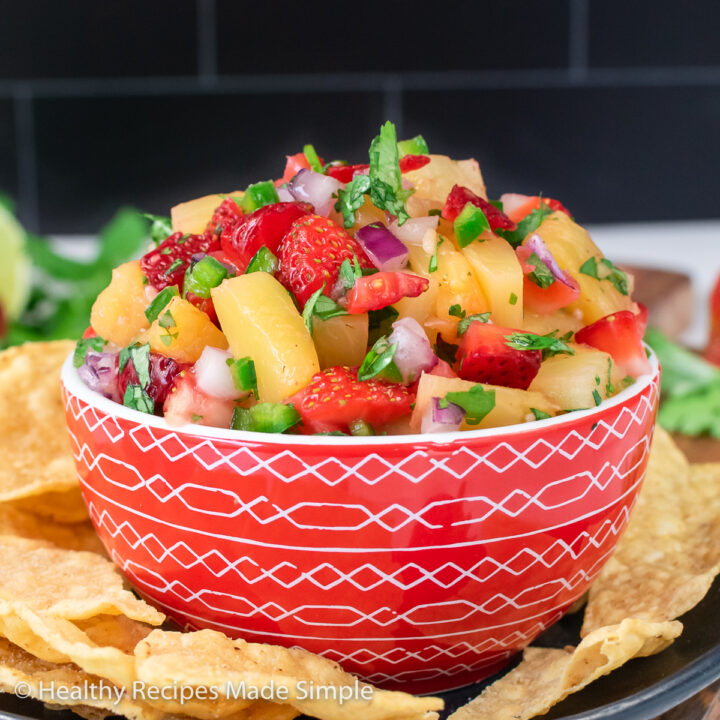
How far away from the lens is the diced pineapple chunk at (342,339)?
127 centimetres

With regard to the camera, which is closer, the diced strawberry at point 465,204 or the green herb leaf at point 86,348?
the diced strawberry at point 465,204

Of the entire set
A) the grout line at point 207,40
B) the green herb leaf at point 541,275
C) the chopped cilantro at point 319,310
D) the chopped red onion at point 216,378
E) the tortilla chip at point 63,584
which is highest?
the grout line at point 207,40

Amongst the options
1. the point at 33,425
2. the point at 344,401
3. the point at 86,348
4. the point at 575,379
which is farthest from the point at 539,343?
the point at 33,425

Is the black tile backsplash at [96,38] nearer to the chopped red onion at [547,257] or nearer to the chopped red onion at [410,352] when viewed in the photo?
the chopped red onion at [547,257]

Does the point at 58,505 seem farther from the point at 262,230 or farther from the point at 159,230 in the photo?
the point at 262,230

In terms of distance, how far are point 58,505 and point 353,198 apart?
838 mm

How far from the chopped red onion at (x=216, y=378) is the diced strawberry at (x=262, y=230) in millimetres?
194

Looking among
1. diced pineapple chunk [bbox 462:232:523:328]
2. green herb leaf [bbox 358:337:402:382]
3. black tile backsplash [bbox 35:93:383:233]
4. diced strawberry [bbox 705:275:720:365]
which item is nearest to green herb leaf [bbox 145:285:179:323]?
green herb leaf [bbox 358:337:402:382]

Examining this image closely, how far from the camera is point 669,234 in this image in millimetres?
6605

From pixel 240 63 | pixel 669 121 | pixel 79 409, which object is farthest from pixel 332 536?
pixel 669 121

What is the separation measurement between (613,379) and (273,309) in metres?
0.51

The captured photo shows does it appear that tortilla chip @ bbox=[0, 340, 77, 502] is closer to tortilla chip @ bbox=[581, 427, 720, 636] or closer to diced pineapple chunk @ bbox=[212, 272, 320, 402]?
diced pineapple chunk @ bbox=[212, 272, 320, 402]

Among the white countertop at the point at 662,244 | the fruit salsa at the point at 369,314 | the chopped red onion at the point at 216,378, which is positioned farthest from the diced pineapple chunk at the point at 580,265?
the white countertop at the point at 662,244

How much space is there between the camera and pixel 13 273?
135 inches
